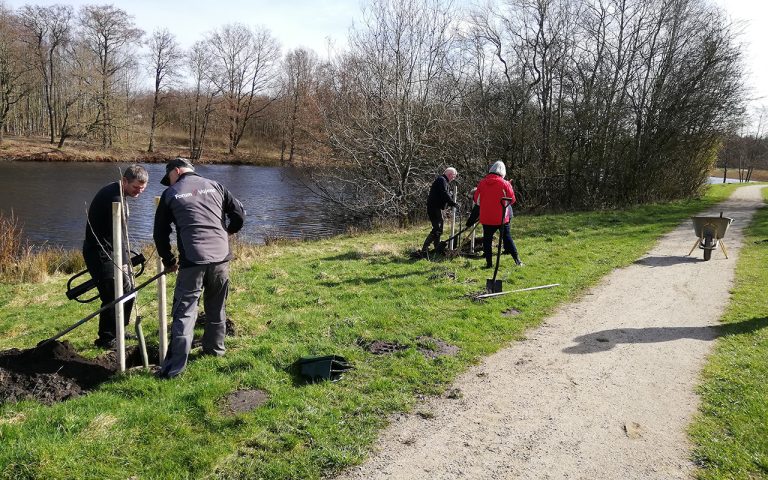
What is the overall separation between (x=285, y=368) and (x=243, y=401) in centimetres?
73

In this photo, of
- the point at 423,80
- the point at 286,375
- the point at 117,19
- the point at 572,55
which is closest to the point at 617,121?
the point at 572,55

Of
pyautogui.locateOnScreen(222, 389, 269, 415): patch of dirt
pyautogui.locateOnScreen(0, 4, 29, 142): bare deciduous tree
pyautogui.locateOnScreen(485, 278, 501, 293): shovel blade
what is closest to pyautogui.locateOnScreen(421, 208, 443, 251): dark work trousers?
pyautogui.locateOnScreen(485, 278, 501, 293): shovel blade

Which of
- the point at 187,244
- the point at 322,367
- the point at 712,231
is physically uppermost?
the point at 712,231

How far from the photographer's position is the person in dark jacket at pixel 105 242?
221 inches

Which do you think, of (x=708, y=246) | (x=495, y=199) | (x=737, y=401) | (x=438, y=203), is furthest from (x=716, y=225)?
(x=737, y=401)

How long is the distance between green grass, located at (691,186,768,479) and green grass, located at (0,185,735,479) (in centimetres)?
214

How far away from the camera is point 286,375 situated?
4957 millimetres

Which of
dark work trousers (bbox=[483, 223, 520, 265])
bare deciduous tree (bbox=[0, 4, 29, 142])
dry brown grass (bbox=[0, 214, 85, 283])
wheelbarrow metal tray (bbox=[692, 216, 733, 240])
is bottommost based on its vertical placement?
dry brown grass (bbox=[0, 214, 85, 283])

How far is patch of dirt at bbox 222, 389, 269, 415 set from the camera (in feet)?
14.1

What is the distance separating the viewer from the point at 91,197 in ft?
82.3

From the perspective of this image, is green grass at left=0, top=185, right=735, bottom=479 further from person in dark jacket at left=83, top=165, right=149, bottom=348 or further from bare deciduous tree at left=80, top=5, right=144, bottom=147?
bare deciduous tree at left=80, top=5, right=144, bottom=147

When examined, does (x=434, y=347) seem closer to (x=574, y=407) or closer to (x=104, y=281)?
(x=574, y=407)

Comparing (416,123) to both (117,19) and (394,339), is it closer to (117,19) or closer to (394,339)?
(394,339)

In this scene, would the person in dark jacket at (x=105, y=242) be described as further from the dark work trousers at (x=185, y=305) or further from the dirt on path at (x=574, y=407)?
the dirt on path at (x=574, y=407)
